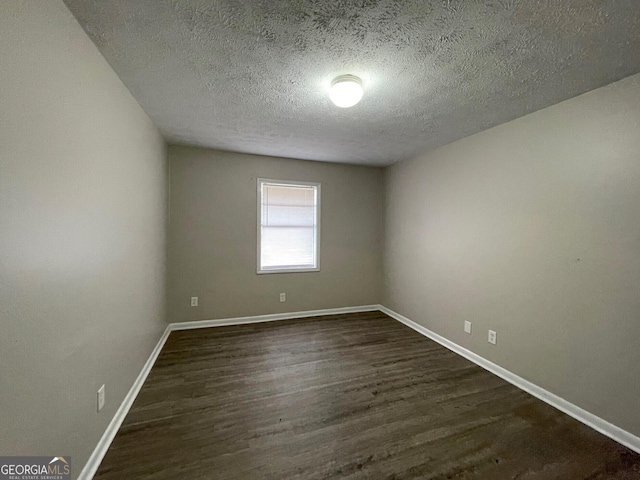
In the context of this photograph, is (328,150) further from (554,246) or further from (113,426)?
(113,426)

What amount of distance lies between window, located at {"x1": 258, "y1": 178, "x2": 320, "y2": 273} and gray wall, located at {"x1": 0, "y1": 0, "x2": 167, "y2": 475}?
2.01 metres

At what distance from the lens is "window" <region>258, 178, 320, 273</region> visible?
386 centimetres

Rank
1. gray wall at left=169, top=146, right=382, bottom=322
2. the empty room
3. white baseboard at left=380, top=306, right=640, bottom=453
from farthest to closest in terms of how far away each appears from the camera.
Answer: gray wall at left=169, top=146, right=382, bottom=322 → white baseboard at left=380, top=306, right=640, bottom=453 → the empty room

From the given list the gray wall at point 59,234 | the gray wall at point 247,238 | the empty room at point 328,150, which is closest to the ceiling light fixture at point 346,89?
the empty room at point 328,150

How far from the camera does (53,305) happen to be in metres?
1.13

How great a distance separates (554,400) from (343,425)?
176 cm

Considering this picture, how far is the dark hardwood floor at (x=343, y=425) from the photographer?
149 cm

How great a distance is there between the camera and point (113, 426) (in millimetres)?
1690

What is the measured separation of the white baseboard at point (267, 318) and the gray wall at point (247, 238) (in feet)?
0.23

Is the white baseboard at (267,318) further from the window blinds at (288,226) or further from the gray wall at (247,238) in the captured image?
the window blinds at (288,226)

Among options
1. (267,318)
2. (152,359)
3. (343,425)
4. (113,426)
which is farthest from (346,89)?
(267,318)

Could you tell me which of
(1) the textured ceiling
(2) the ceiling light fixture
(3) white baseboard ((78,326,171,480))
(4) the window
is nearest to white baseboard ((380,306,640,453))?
(4) the window

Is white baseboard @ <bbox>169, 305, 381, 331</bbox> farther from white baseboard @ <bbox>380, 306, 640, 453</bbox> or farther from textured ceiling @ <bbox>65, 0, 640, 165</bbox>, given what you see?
textured ceiling @ <bbox>65, 0, 640, 165</bbox>

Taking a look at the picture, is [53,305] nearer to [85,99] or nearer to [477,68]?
[85,99]
